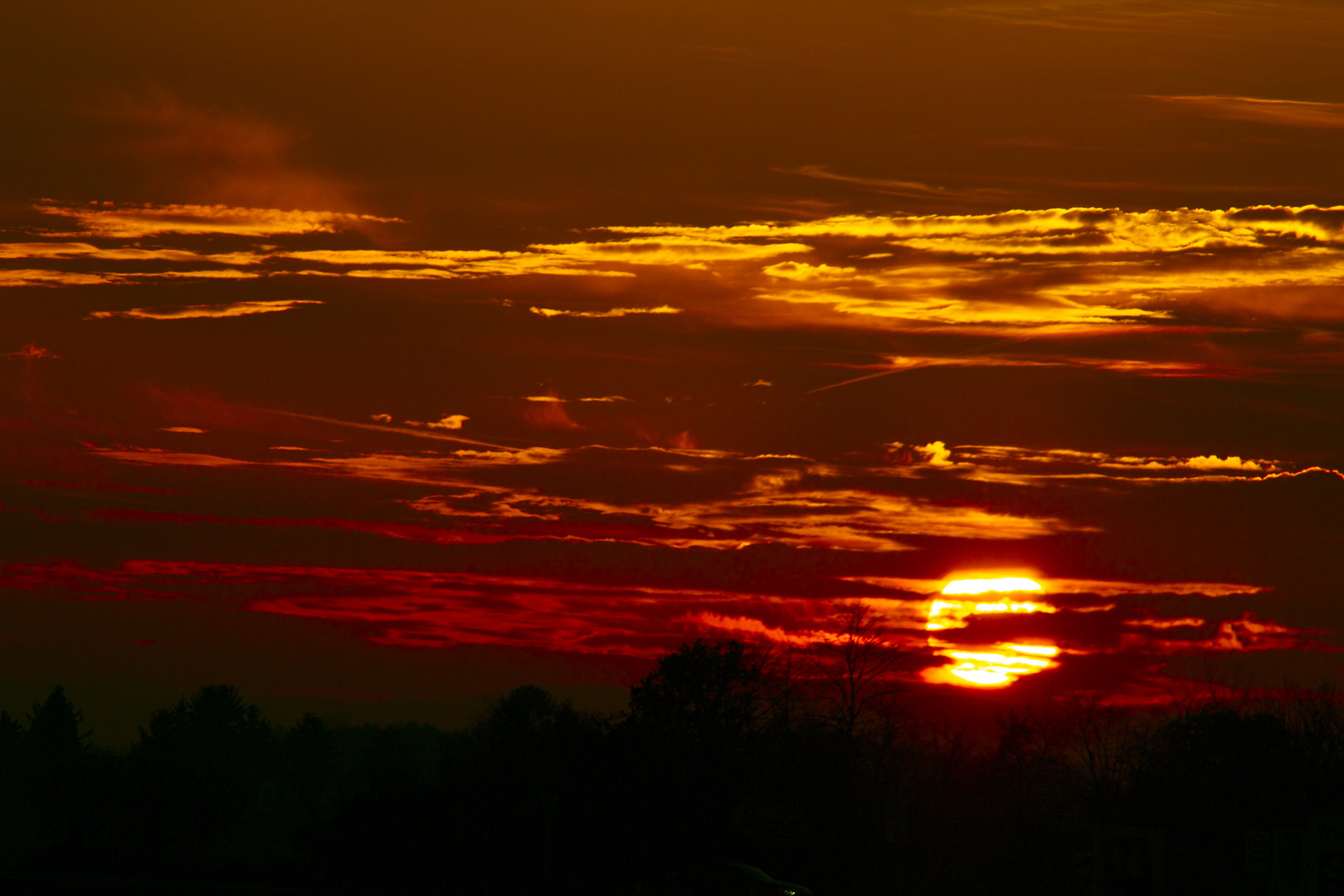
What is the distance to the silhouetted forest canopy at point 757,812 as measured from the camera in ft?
154

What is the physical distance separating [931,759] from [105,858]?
63404 millimetres

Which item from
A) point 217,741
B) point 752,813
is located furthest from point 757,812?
point 217,741

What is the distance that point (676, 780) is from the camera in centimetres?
5147

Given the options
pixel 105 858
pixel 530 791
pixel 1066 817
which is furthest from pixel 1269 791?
pixel 105 858

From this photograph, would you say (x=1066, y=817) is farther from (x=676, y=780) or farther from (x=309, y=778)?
(x=309, y=778)

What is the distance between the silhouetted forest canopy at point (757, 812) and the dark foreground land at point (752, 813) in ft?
0.37

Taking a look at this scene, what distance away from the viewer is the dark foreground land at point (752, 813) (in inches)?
1831

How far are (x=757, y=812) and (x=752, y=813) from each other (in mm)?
545

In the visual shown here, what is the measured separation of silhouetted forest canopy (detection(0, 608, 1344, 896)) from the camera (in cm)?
4691

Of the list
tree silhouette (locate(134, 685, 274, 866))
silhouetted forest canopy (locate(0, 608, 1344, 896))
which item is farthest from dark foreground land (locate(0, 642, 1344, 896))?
tree silhouette (locate(134, 685, 274, 866))

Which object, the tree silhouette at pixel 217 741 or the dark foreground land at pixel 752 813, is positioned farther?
the tree silhouette at pixel 217 741

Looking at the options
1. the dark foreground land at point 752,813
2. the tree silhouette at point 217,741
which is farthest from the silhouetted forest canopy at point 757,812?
the tree silhouette at point 217,741

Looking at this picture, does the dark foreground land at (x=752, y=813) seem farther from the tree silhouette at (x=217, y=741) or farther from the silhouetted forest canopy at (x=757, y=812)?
the tree silhouette at (x=217, y=741)

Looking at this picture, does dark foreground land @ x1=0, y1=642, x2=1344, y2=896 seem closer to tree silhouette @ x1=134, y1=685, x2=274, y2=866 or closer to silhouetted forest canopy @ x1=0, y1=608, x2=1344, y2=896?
silhouetted forest canopy @ x1=0, y1=608, x2=1344, y2=896
